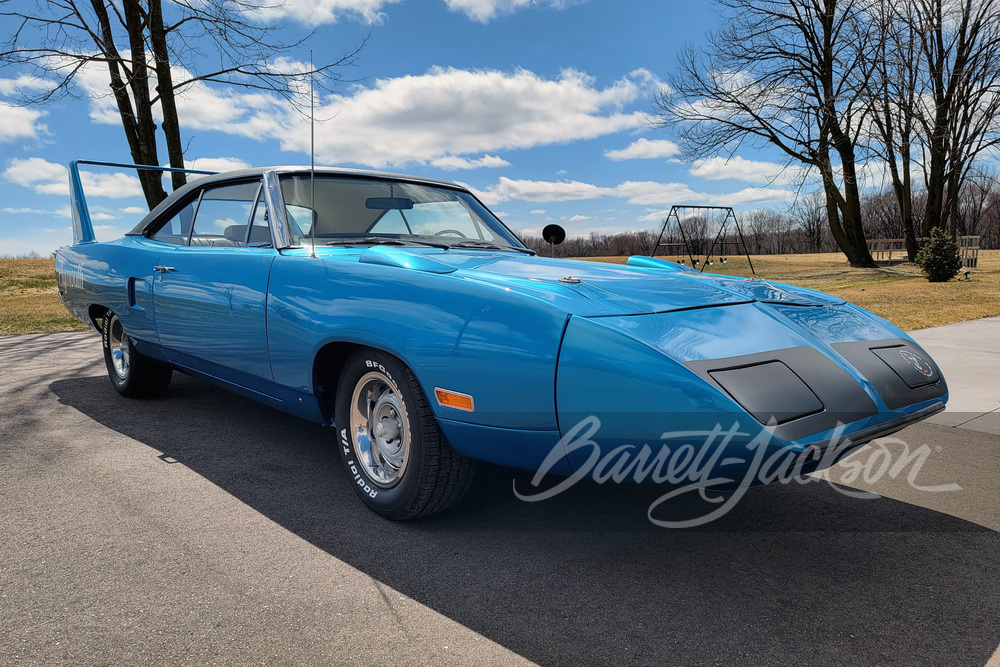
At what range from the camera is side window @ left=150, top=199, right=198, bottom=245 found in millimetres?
4203

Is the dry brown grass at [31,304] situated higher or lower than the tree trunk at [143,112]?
lower

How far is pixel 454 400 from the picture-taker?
232 centimetres

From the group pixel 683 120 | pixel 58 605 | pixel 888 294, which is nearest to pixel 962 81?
pixel 683 120

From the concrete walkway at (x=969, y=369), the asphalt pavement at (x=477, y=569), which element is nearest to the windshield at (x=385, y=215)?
the asphalt pavement at (x=477, y=569)

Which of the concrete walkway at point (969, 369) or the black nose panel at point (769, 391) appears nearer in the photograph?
the black nose panel at point (769, 391)

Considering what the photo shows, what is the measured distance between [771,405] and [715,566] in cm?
72

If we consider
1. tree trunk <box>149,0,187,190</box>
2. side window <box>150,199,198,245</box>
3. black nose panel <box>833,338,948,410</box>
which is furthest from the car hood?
tree trunk <box>149,0,187,190</box>

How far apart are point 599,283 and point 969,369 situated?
4960mm

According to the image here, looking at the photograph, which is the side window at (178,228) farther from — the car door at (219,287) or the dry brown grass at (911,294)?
the dry brown grass at (911,294)

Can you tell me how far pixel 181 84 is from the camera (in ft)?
41.4

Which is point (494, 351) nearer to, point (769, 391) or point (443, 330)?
point (443, 330)

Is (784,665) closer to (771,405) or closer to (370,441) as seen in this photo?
(771,405)

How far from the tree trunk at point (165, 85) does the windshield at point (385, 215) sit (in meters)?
9.59

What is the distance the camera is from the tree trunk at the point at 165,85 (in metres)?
12.0
